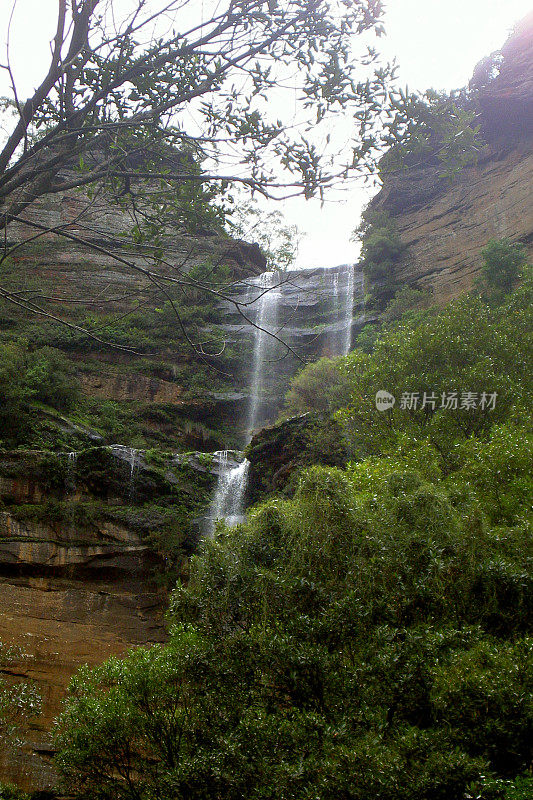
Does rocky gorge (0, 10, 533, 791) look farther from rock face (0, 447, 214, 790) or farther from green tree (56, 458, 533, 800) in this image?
green tree (56, 458, 533, 800)

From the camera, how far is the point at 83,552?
44.0 feet

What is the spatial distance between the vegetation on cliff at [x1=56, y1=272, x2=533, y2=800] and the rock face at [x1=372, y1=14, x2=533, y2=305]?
62.6 feet

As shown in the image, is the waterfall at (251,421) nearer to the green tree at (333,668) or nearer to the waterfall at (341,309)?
the waterfall at (341,309)

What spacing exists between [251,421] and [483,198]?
45.1 feet

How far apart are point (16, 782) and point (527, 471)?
7.07 meters

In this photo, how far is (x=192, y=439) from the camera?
21000mm

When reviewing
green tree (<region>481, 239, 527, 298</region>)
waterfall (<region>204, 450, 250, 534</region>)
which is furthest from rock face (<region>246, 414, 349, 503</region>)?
green tree (<region>481, 239, 527, 298</region>)

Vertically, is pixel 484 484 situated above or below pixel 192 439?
above

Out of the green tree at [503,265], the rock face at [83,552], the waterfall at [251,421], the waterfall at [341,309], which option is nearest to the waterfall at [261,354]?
the waterfall at [251,421]

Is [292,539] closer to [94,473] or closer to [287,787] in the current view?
[287,787]

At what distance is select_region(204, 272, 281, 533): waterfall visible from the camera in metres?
16.1

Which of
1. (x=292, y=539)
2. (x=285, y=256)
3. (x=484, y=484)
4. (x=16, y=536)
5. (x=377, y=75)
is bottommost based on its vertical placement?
(x=16, y=536)

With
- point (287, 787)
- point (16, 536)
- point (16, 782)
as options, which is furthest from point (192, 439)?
point (287, 787)

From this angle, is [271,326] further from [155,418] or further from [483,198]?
[483,198]
